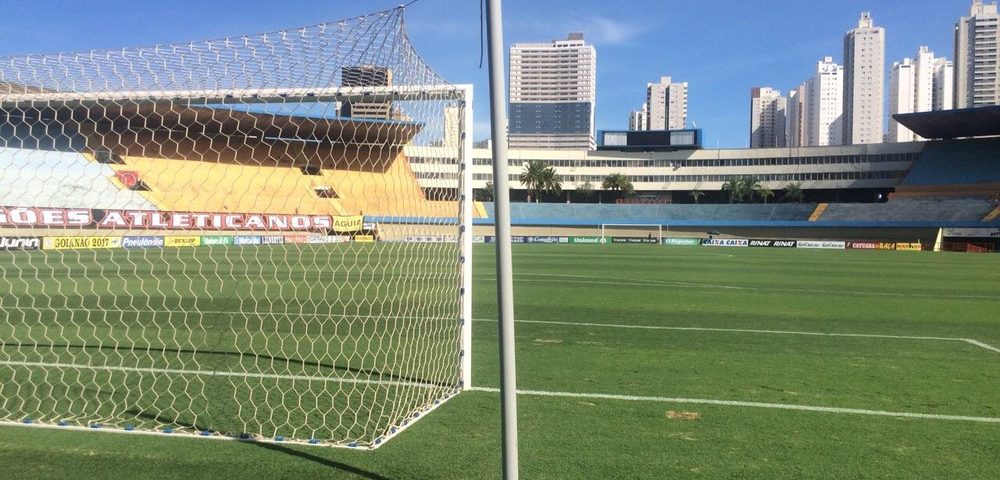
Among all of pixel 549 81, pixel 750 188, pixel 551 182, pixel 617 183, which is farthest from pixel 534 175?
pixel 549 81

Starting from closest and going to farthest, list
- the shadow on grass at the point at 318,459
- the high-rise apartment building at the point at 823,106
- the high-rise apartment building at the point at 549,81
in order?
the shadow on grass at the point at 318,459
the high-rise apartment building at the point at 823,106
the high-rise apartment building at the point at 549,81

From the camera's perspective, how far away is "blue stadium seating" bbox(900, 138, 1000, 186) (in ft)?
190

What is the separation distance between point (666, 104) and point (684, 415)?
196906 millimetres

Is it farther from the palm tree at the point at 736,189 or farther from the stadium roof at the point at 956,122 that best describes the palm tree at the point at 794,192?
the stadium roof at the point at 956,122

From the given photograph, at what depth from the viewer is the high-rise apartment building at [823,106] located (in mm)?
129750

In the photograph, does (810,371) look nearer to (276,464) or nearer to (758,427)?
(758,427)

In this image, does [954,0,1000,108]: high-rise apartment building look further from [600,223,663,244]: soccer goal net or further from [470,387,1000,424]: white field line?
[470,387,1000,424]: white field line

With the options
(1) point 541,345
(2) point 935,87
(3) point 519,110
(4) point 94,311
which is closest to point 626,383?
(1) point 541,345

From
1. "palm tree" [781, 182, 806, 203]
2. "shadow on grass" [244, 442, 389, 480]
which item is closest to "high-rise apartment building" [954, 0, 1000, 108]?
"palm tree" [781, 182, 806, 203]

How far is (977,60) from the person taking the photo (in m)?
101

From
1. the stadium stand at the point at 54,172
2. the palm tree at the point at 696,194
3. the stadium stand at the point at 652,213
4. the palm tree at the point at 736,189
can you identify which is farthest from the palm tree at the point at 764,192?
the stadium stand at the point at 54,172

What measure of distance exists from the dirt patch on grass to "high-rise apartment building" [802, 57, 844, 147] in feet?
457

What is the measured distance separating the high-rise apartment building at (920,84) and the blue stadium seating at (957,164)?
5814 centimetres

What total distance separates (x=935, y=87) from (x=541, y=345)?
138 meters
